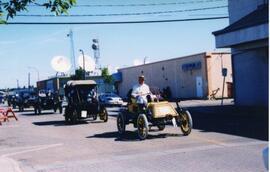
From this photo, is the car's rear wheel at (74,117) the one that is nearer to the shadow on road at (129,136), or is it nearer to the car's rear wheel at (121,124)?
the shadow on road at (129,136)

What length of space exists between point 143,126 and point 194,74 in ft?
103

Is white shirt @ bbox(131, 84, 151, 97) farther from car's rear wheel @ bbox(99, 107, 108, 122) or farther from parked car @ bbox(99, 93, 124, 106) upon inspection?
parked car @ bbox(99, 93, 124, 106)

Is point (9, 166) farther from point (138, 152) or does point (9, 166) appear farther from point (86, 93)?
point (86, 93)

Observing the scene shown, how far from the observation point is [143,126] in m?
12.9

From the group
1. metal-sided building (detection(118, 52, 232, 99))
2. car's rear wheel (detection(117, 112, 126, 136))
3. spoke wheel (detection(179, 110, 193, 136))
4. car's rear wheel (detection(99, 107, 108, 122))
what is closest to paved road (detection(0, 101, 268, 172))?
spoke wheel (detection(179, 110, 193, 136))

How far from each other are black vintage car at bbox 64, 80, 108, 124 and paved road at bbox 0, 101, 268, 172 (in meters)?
4.89

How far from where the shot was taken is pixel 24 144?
45.3ft

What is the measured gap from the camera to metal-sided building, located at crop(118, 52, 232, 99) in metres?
41.9

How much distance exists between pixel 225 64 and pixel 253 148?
109 feet

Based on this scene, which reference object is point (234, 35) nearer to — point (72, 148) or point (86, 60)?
point (72, 148)

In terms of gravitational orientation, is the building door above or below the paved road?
above

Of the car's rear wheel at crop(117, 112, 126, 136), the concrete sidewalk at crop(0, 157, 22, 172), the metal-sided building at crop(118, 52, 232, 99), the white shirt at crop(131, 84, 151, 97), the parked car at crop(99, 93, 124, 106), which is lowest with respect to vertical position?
the concrete sidewalk at crop(0, 157, 22, 172)

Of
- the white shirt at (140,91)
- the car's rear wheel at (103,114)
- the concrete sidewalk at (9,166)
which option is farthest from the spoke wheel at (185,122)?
the car's rear wheel at (103,114)

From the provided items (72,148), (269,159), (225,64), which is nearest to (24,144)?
(72,148)
